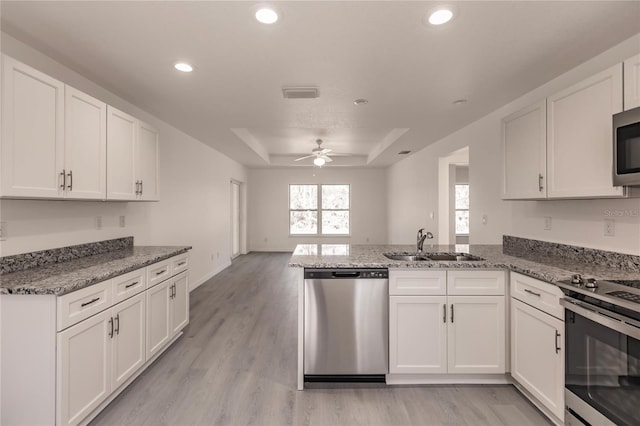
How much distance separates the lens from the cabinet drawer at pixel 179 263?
290 cm

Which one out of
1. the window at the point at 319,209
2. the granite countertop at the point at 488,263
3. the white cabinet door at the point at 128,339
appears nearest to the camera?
the granite countertop at the point at 488,263

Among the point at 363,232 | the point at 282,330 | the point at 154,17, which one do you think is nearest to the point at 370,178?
the point at 363,232

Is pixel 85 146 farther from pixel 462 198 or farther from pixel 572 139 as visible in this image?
pixel 462 198

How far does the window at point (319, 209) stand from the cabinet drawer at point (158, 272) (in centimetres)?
621

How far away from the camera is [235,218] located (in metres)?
7.96

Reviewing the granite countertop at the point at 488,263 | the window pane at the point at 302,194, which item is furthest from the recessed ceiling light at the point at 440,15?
the window pane at the point at 302,194

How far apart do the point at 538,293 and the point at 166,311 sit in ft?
9.83

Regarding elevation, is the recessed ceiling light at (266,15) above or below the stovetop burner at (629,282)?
above

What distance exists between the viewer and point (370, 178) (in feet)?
29.4

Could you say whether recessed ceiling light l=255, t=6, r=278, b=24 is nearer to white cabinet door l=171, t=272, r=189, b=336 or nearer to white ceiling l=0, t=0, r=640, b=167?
white ceiling l=0, t=0, r=640, b=167

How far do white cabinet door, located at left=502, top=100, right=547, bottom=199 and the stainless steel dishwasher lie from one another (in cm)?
137

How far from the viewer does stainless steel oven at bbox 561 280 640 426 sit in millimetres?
1360

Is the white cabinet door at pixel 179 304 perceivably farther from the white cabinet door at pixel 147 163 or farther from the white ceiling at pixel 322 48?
the white ceiling at pixel 322 48

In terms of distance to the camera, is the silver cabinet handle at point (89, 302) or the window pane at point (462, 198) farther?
the window pane at point (462, 198)
